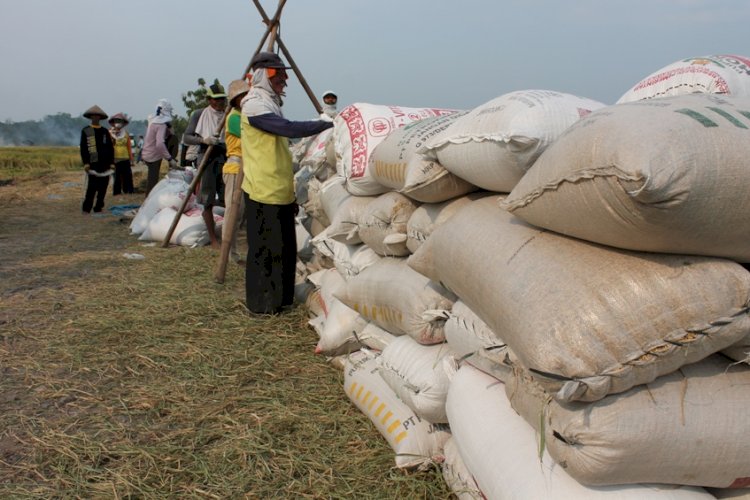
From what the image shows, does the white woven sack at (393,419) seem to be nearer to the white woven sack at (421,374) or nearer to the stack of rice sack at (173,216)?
the white woven sack at (421,374)

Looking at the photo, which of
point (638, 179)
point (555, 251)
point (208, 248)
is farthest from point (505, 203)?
point (208, 248)

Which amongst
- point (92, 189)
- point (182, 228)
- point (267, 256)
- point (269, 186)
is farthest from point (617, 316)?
point (92, 189)

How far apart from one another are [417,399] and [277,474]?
23.3 inches

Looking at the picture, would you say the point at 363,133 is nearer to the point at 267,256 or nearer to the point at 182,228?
the point at 267,256

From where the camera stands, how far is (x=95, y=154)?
8.98m

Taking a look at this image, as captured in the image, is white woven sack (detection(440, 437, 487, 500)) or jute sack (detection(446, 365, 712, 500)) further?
white woven sack (detection(440, 437, 487, 500))

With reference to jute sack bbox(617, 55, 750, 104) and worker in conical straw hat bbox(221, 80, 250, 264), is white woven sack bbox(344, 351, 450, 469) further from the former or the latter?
worker in conical straw hat bbox(221, 80, 250, 264)

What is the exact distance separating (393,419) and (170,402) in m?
1.13

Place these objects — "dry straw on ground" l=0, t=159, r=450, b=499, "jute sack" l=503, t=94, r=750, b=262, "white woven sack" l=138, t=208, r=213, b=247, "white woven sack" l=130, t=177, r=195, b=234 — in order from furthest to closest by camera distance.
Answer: "white woven sack" l=130, t=177, r=195, b=234 → "white woven sack" l=138, t=208, r=213, b=247 → "dry straw on ground" l=0, t=159, r=450, b=499 → "jute sack" l=503, t=94, r=750, b=262

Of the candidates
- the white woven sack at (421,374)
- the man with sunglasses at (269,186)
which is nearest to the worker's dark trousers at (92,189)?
the man with sunglasses at (269,186)

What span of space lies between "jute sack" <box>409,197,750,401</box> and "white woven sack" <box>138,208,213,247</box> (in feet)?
17.8

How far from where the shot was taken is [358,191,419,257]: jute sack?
2691 mm

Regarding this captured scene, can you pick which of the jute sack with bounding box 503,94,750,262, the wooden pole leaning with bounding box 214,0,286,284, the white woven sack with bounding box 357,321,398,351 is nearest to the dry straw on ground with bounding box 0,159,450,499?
the wooden pole leaning with bounding box 214,0,286,284

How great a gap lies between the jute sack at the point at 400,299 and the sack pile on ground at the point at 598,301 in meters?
0.17
